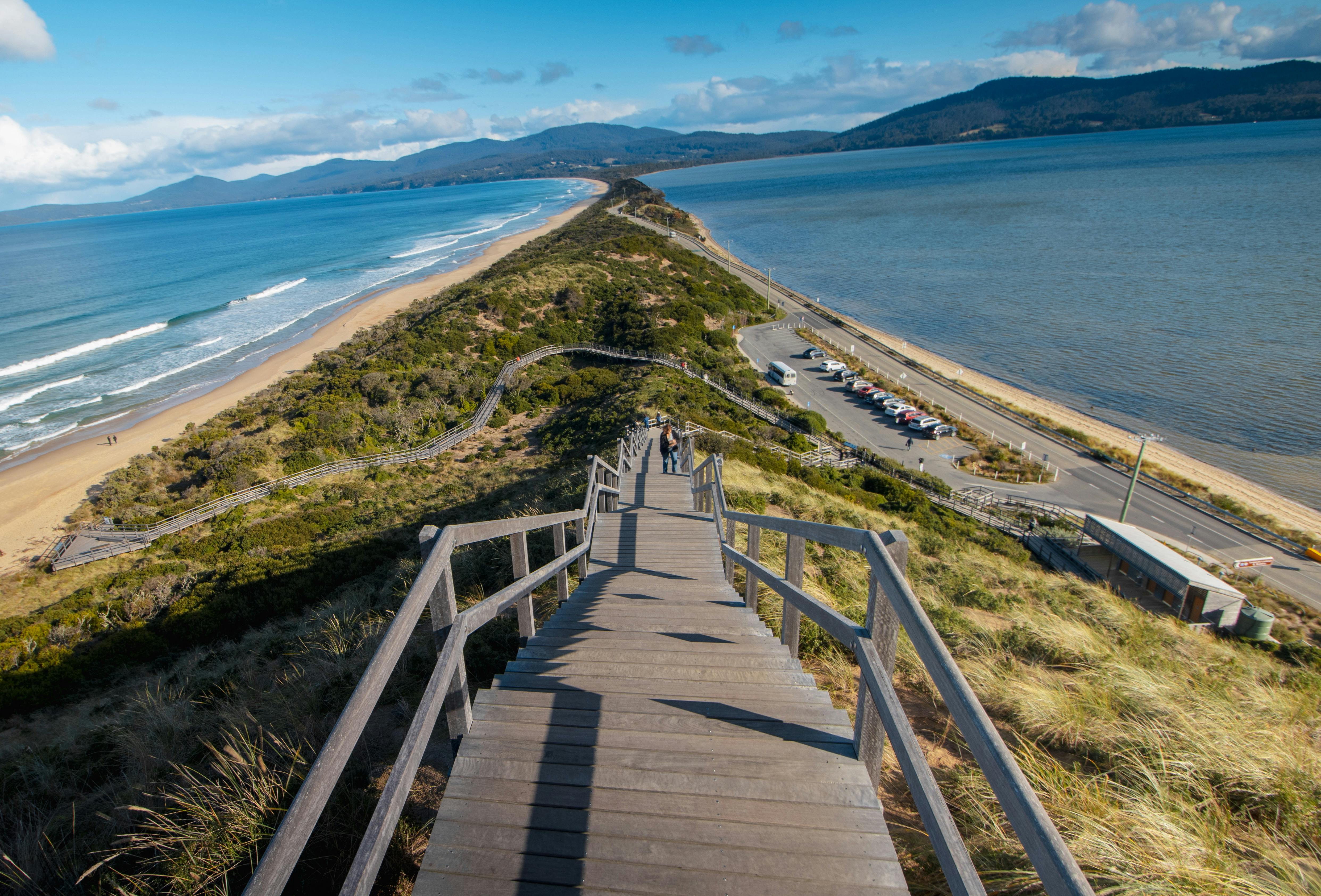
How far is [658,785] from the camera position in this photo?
265cm

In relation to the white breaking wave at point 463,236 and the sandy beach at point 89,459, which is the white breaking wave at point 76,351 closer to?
the sandy beach at point 89,459

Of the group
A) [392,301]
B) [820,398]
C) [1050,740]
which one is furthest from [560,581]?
[392,301]

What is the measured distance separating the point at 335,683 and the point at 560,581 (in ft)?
6.59

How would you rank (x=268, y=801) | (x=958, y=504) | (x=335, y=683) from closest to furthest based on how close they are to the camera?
(x=268, y=801) < (x=335, y=683) < (x=958, y=504)

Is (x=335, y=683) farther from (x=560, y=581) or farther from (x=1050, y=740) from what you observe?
(x=1050, y=740)

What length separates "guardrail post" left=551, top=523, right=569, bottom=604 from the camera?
19.0ft

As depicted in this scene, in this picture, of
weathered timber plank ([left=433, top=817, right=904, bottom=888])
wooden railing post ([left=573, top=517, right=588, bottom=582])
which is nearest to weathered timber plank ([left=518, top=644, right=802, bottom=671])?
weathered timber plank ([left=433, top=817, right=904, bottom=888])

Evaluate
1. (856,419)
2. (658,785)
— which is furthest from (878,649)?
(856,419)

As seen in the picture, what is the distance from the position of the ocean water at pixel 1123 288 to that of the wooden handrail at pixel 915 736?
33.7 meters

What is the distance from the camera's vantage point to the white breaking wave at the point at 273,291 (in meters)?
66.2

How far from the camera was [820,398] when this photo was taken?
118 ft

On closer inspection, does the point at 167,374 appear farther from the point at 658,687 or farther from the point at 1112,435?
the point at 1112,435

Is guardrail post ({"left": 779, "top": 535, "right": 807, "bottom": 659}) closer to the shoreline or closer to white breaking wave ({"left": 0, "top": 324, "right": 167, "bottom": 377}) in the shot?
the shoreline

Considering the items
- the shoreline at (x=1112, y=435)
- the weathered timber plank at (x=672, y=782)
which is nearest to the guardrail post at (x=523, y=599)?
the weathered timber plank at (x=672, y=782)
